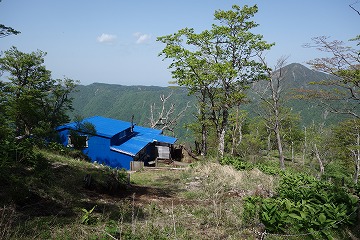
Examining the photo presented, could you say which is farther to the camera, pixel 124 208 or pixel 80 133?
pixel 80 133

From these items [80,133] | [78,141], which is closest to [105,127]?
[80,133]

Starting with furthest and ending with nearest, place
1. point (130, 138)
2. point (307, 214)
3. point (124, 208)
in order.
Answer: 1. point (130, 138)
2. point (124, 208)
3. point (307, 214)

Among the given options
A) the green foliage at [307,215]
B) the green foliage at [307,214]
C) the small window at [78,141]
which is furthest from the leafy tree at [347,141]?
the small window at [78,141]

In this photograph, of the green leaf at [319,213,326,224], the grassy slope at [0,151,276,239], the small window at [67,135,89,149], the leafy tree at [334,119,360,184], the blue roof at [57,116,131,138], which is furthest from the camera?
the leafy tree at [334,119,360,184]

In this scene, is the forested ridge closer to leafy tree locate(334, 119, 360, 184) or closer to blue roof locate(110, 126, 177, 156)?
blue roof locate(110, 126, 177, 156)

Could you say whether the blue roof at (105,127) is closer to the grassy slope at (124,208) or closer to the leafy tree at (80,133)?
the leafy tree at (80,133)

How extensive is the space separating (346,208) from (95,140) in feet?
71.9

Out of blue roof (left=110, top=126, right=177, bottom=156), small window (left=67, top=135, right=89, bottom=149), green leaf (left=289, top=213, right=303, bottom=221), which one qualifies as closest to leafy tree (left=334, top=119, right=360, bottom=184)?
blue roof (left=110, top=126, right=177, bottom=156)

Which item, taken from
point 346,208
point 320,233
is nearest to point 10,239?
point 320,233

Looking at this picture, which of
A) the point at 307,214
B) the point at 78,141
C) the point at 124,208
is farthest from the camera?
the point at 78,141

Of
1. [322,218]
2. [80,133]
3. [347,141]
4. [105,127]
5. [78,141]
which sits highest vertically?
[105,127]

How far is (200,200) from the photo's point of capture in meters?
11.6

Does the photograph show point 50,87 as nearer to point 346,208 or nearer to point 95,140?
point 95,140

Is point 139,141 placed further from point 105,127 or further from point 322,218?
point 322,218
